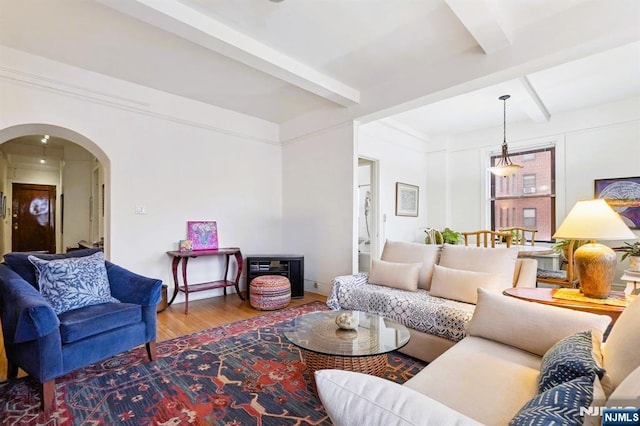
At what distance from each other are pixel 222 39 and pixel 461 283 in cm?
289

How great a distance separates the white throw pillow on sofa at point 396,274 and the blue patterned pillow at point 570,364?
1718 mm

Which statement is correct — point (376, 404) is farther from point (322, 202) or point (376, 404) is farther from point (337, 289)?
point (322, 202)

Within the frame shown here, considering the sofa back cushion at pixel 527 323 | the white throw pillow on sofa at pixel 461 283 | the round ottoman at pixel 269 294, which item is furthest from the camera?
the round ottoman at pixel 269 294

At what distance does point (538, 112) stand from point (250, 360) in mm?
5062

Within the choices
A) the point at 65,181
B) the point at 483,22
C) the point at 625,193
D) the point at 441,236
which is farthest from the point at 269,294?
the point at 65,181

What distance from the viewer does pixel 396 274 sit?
10.1ft

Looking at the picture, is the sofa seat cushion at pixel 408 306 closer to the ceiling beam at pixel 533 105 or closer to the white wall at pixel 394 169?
the white wall at pixel 394 169

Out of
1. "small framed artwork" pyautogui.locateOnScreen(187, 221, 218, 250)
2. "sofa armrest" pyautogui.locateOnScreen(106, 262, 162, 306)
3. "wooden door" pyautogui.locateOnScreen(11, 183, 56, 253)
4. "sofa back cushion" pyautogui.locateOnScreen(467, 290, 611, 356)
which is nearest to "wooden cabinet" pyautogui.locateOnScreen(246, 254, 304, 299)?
"small framed artwork" pyautogui.locateOnScreen(187, 221, 218, 250)

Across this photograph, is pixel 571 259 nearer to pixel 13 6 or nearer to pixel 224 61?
pixel 224 61

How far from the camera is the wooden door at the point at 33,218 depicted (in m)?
7.21

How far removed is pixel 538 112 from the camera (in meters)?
4.54

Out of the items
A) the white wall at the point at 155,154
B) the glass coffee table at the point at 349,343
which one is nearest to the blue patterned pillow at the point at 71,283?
the white wall at the point at 155,154

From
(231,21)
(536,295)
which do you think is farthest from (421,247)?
(231,21)

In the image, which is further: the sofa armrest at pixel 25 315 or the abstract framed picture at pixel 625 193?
the abstract framed picture at pixel 625 193
